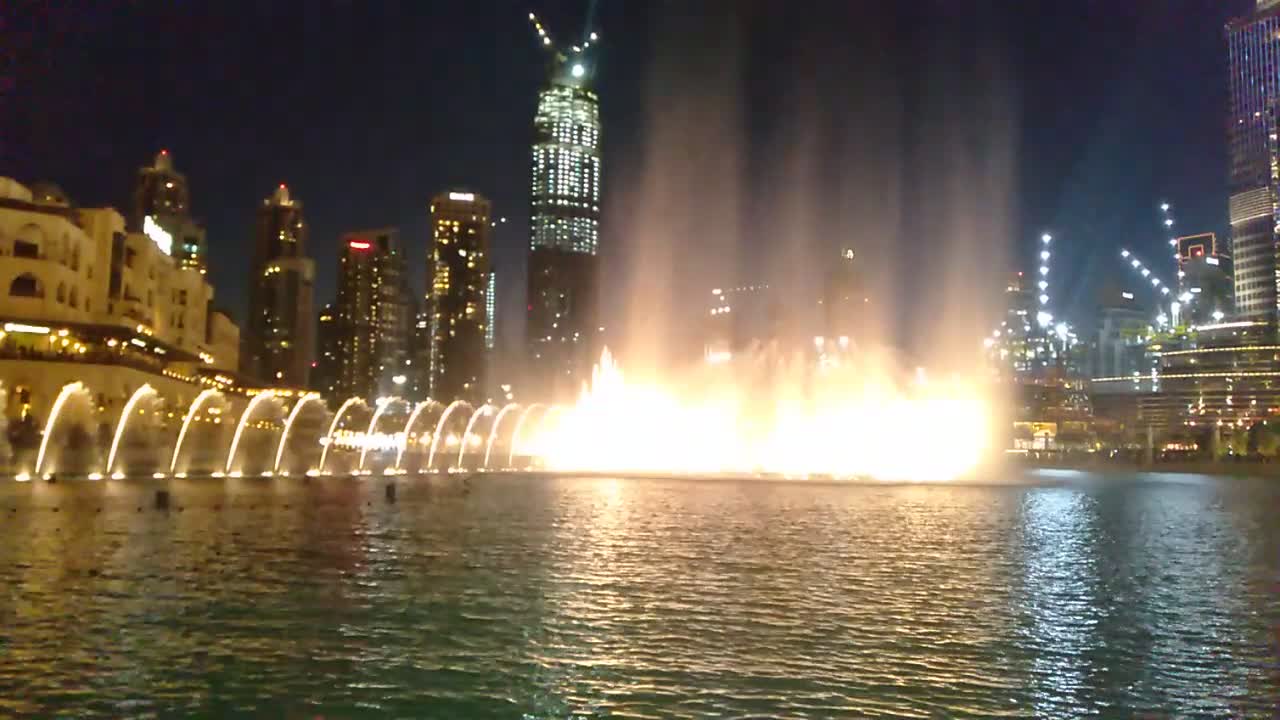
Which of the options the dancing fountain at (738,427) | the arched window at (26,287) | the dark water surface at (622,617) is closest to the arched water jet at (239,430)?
the dancing fountain at (738,427)

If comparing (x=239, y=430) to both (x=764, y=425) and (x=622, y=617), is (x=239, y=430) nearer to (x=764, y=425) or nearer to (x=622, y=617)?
(x=764, y=425)

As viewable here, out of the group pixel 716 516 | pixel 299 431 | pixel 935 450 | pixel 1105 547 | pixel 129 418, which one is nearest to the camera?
pixel 1105 547

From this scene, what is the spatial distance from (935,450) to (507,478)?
58.4 metres

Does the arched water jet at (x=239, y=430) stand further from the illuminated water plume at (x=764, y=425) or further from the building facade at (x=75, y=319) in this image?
the illuminated water plume at (x=764, y=425)

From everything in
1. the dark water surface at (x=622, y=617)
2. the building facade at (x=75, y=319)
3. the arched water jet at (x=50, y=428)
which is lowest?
the dark water surface at (x=622, y=617)

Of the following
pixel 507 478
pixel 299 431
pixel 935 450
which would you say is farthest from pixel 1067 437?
pixel 507 478

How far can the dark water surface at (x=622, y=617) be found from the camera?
50.2 feet

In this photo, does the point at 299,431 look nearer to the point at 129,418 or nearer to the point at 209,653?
the point at 129,418

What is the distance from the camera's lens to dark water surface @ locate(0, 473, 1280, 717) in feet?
50.2

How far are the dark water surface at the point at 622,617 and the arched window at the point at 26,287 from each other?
5593 cm

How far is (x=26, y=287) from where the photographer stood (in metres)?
89.8

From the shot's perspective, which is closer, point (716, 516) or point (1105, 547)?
point (1105, 547)

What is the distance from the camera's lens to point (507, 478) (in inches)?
3123

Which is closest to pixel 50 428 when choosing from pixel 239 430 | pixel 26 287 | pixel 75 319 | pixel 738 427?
pixel 239 430
